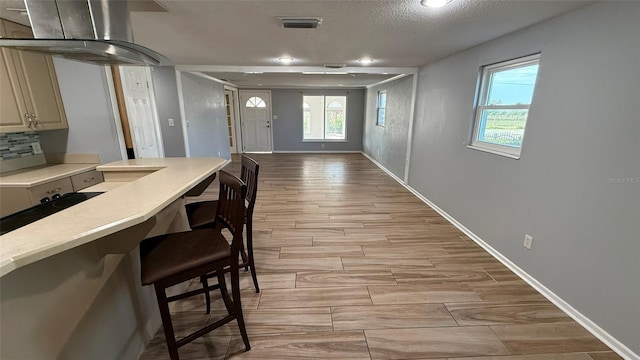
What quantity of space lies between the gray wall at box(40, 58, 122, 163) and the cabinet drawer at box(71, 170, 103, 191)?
0.21 m

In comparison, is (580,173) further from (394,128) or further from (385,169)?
(385,169)

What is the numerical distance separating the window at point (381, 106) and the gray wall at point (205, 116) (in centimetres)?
420

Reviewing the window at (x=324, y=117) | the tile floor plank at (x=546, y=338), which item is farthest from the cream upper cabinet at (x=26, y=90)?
the window at (x=324, y=117)

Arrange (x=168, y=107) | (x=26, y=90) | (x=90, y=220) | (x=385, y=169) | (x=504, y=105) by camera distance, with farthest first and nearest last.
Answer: (x=385, y=169) < (x=168, y=107) < (x=504, y=105) < (x=26, y=90) < (x=90, y=220)

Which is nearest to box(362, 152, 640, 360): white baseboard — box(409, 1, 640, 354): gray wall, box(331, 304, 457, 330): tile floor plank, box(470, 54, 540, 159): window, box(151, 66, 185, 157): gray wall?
box(409, 1, 640, 354): gray wall

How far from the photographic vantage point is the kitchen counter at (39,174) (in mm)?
2014

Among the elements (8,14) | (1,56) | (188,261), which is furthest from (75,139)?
(188,261)

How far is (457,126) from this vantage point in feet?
10.7

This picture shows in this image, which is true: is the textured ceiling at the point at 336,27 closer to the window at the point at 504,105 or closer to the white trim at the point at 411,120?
the window at the point at 504,105

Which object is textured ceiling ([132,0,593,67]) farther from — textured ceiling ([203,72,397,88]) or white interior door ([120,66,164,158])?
textured ceiling ([203,72,397,88])

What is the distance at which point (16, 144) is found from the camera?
7.87 feet

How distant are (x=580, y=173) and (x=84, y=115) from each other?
14.1 ft

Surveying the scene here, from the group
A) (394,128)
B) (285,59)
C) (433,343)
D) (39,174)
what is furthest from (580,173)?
(39,174)

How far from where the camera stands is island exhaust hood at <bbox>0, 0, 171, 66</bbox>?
1250mm
